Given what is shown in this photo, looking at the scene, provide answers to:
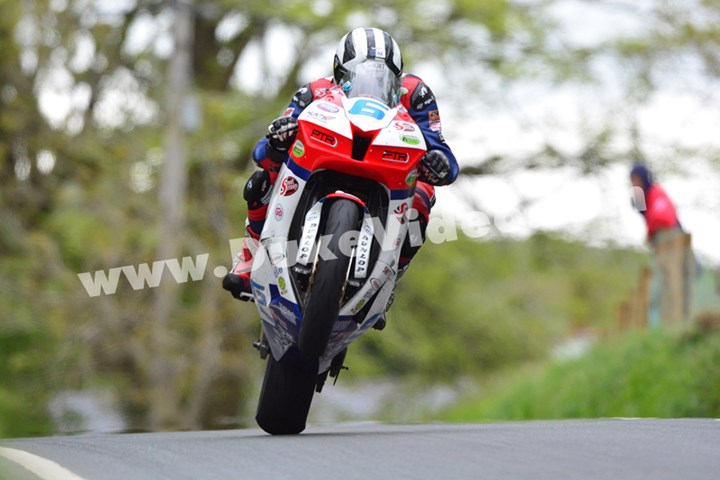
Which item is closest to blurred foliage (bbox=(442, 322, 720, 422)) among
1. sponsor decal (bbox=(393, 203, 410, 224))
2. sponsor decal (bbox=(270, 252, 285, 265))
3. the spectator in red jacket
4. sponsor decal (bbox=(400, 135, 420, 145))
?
the spectator in red jacket

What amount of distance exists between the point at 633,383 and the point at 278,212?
8.69 metres

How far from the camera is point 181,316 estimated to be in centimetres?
2467

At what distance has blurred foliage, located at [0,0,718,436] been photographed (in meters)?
24.3

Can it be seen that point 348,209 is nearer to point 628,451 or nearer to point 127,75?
point 628,451

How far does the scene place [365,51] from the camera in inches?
328

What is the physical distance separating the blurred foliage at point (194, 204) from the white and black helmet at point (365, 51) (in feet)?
49.9

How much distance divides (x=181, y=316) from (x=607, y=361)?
9.47 meters

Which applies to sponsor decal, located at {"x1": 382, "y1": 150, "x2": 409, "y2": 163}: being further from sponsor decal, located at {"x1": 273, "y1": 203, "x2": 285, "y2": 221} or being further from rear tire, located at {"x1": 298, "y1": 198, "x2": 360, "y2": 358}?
sponsor decal, located at {"x1": 273, "y1": 203, "x2": 285, "y2": 221}

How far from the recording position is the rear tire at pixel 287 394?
862cm

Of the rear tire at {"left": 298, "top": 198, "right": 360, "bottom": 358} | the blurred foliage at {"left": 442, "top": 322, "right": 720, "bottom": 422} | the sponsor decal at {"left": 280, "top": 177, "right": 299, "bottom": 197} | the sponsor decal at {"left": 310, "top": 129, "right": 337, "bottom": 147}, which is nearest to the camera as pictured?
the rear tire at {"left": 298, "top": 198, "right": 360, "bottom": 358}

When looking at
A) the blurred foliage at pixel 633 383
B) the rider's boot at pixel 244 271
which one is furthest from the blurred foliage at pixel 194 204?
the rider's boot at pixel 244 271

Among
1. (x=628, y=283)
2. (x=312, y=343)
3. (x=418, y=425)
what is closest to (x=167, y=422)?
(x=628, y=283)

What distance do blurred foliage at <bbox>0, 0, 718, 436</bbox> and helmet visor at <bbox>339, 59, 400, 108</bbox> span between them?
15377 mm

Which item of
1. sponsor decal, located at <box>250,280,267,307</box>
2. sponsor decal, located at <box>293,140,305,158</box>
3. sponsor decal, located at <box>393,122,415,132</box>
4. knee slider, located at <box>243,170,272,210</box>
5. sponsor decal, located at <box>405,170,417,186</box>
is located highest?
sponsor decal, located at <box>393,122,415,132</box>
